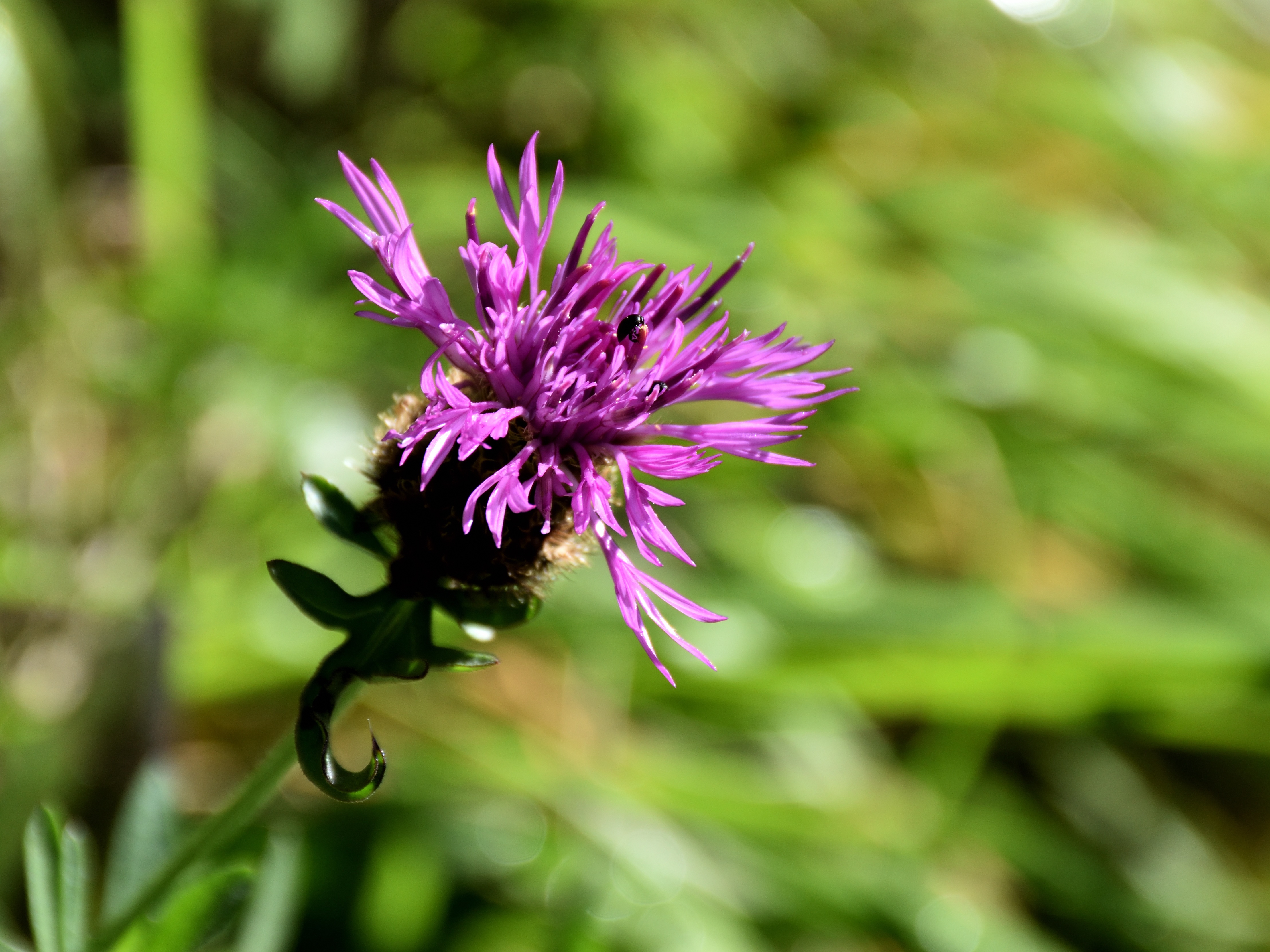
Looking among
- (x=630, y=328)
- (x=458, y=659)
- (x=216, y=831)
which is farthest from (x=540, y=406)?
(x=216, y=831)

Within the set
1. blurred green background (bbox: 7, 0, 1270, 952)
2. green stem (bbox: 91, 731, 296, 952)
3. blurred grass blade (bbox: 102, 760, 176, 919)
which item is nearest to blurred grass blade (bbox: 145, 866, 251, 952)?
green stem (bbox: 91, 731, 296, 952)

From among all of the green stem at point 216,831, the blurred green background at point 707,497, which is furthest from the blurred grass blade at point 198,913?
the blurred green background at point 707,497

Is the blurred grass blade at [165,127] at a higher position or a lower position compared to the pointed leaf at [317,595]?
lower

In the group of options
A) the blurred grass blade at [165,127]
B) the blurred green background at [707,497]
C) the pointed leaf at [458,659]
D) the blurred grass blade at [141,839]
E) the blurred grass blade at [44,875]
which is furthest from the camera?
the blurred grass blade at [165,127]

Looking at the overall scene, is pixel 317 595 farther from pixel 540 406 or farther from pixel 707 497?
pixel 707 497

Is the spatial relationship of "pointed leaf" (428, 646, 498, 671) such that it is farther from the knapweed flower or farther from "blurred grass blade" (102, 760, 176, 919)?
"blurred grass blade" (102, 760, 176, 919)

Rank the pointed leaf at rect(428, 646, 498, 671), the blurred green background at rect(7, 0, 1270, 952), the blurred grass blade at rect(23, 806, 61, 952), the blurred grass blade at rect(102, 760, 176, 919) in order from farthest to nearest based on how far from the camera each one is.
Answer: the blurred green background at rect(7, 0, 1270, 952), the blurred grass blade at rect(102, 760, 176, 919), the blurred grass blade at rect(23, 806, 61, 952), the pointed leaf at rect(428, 646, 498, 671)

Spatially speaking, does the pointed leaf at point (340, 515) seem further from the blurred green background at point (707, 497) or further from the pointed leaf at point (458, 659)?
the blurred green background at point (707, 497)
